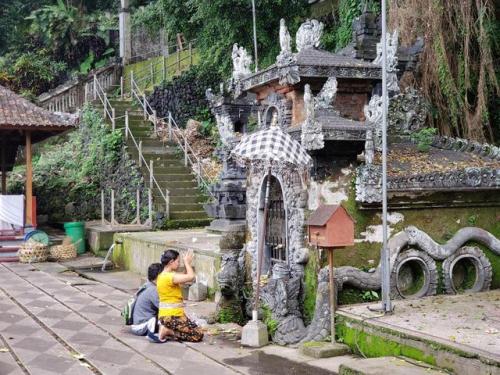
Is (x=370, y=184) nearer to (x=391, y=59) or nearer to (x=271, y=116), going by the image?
(x=391, y=59)

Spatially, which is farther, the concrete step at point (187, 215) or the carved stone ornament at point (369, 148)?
the concrete step at point (187, 215)

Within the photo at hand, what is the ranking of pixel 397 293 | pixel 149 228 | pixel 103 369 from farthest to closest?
pixel 149 228
pixel 397 293
pixel 103 369

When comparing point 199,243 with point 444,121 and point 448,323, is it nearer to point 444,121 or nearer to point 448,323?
point 444,121

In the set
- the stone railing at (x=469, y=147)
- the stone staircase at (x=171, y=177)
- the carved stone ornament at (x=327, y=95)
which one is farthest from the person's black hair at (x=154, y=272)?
the stone staircase at (x=171, y=177)

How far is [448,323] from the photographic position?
6.88 m

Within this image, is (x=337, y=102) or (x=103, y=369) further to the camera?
(x=337, y=102)

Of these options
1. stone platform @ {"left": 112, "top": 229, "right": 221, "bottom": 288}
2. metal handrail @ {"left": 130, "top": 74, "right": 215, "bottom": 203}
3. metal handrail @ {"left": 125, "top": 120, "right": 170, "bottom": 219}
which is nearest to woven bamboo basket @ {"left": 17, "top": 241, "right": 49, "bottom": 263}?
stone platform @ {"left": 112, "top": 229, "right": 221, "bottom": 288}

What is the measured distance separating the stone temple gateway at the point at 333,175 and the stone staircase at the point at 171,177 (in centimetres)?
741

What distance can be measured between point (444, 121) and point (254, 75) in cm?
510

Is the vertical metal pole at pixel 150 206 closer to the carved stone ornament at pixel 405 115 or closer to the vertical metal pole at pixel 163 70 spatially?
the carved stone ornament at pixel 405 115

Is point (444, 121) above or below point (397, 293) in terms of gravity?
above

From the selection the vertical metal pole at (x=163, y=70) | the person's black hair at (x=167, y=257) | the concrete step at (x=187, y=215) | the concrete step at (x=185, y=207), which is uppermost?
the vertical metal pole at (x=163, y=70)

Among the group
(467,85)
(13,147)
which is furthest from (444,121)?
(13,147)

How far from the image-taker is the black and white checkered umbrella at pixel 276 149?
7.55 meters
